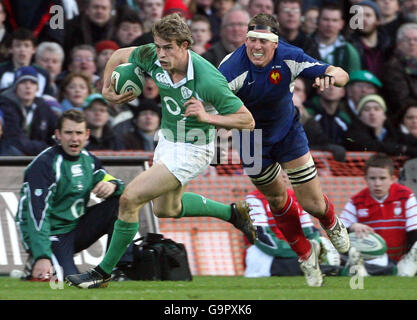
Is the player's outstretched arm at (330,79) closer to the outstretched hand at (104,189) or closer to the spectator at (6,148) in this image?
the outstretched hand at (104,189)

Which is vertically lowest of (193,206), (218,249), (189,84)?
(218,249)

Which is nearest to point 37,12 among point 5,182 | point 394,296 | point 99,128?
point 99,128

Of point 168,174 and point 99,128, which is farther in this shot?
point 99,128

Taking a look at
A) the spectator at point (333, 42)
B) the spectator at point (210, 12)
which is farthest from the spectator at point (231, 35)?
the spectator at point (210, 12)

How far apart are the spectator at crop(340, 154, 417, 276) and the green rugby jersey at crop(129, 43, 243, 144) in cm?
296

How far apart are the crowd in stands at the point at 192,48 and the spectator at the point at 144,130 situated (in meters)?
0.01

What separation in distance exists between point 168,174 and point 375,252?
3.35m

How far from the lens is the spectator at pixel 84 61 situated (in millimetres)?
12195

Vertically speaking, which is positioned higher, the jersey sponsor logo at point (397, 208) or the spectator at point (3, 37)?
the spectator at point (3, 37)

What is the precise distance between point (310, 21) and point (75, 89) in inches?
126

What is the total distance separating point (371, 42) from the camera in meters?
13.2

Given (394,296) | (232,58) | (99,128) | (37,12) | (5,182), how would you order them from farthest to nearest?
1. (37,12)
2. (99,128)
3. (5,182)
4. (232,58)
5. (394,296)

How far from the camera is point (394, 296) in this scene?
7.87 m

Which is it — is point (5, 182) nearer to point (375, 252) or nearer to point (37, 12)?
point (37, 12)
